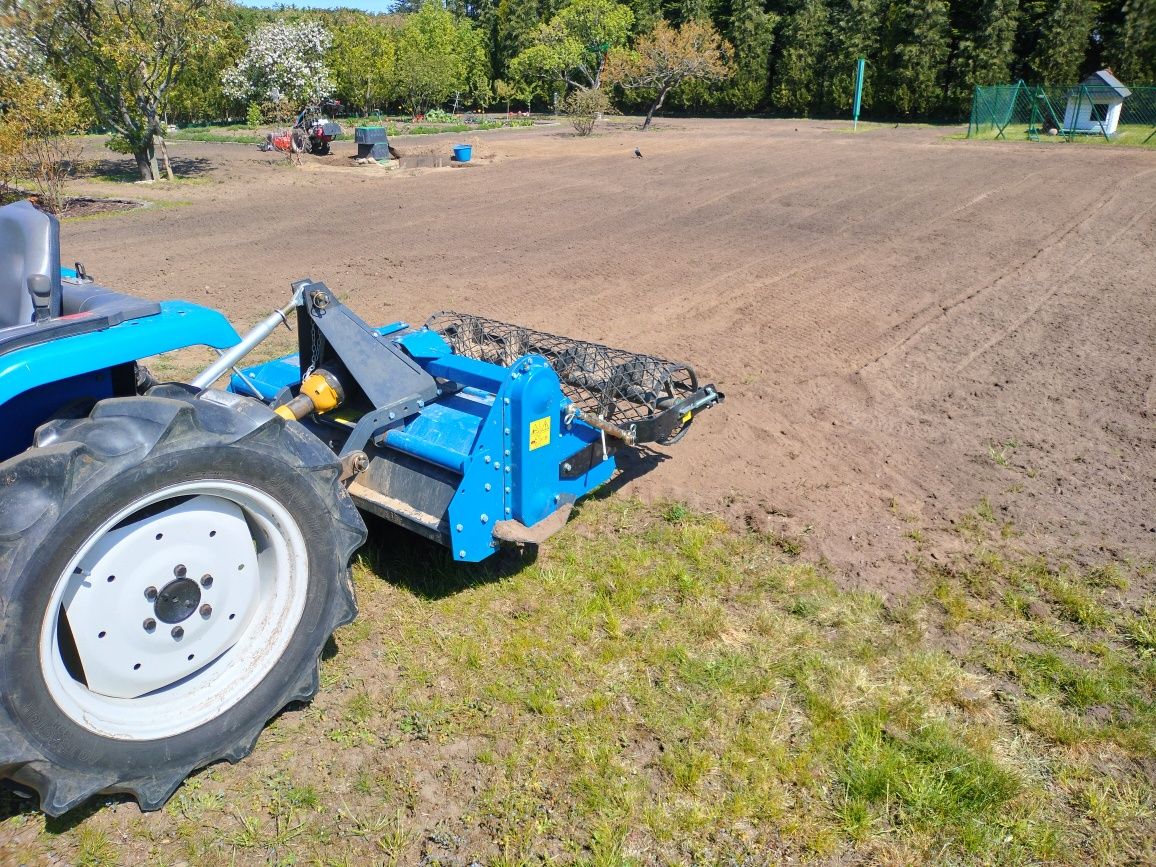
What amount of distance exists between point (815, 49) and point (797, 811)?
3990 centimetres

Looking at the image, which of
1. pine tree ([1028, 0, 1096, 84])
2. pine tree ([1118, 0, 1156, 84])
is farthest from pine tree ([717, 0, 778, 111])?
pine tree ([1118, 0, 1156, 84])

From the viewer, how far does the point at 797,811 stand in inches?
107

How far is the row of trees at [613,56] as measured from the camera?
1770cm

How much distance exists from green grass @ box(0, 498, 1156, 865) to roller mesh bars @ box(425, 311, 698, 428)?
83 cm

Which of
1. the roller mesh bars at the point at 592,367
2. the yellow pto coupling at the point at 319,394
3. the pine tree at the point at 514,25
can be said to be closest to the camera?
the yellow pto coupling at the point at 319,394

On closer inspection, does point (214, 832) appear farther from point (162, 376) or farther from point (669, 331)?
point (669, 331)

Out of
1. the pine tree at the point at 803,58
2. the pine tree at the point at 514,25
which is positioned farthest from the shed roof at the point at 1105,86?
the pine tree at the point at 514,25

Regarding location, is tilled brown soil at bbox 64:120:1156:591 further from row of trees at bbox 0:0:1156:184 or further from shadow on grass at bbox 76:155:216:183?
row of trees at bbox 0:0:1156:184

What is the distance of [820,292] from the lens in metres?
8.58

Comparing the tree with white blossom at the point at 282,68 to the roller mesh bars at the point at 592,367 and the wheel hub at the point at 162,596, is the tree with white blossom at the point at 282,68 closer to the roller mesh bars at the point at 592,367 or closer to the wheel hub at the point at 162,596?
the roller mesh bars at the point at 592,367

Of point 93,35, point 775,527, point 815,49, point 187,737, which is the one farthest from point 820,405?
point 815,49

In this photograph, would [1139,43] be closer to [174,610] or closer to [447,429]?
[447,429]

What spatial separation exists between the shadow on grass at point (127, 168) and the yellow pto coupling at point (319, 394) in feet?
61.1

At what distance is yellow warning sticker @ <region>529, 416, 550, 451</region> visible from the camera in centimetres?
353
